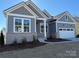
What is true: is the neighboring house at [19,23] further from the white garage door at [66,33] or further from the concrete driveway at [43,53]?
the white garage door at [66,33]

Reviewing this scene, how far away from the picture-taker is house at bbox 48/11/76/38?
23.1 m

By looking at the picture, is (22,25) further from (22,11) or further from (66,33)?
(66,33)

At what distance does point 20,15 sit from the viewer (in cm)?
1585

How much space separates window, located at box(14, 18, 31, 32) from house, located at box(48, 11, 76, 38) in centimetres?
820

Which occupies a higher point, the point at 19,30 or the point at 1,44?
the point at 19,30

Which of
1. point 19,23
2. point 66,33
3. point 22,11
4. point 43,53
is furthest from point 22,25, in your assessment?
point 66,33

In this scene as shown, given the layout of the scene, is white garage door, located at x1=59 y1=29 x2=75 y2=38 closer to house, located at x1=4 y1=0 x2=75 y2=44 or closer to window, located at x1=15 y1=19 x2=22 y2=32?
house, located at x1=4 y1=0 x2=75 y2=44

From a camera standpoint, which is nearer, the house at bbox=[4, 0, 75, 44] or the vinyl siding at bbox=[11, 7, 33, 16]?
the house at bbox=[4, 0, 75, 44]

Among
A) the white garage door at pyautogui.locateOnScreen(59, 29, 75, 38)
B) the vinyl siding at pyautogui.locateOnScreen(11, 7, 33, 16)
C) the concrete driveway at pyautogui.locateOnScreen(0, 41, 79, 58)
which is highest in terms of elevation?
the vinyl siding at pyautogui.locateOnScreen(11, 7, 33, 16)

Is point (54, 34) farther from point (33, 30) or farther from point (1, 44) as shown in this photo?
point (1, 44)

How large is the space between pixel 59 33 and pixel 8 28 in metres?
11.5

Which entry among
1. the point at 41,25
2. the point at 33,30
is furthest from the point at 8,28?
the point at 41,25

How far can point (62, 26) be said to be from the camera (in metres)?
23.5

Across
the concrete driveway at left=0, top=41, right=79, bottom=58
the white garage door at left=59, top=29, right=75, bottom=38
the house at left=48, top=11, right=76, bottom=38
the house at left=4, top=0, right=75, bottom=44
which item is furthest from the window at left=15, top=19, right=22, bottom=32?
the white garage door at left=59, top=29, right=75, bottom=38
